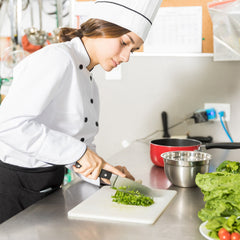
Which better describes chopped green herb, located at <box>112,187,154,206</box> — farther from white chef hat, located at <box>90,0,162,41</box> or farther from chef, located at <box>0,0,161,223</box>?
white chef hat, located at <box>90,0,162,41</box>

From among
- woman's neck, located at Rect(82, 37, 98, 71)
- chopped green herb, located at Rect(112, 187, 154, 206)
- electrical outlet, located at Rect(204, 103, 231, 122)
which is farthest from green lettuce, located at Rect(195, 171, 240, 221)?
electrical outlet, located at Rect(204, 103, 231, 122)

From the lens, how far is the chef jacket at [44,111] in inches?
43.0

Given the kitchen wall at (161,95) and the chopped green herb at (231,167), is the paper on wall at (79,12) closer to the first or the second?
the kitchen wall at (161,95)

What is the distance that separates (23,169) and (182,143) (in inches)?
27.5

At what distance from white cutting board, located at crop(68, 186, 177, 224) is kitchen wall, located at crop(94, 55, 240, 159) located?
0.95 metres

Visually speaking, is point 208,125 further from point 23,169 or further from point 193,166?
point 23,169

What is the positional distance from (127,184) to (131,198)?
9 centimetres

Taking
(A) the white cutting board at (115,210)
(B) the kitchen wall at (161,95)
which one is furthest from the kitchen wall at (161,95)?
(A) the white cutting board at (115,210)

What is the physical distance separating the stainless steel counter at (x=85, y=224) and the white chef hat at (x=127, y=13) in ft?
1.81

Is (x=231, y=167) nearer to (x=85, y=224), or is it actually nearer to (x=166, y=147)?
(x=166, y=147)

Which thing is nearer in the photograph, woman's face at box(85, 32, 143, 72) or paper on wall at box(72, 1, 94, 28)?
woman's face at box(85, 32, 143, 72)

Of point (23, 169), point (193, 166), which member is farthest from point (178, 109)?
point (23, 169)

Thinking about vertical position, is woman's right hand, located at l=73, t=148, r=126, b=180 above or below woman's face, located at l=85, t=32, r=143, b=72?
below

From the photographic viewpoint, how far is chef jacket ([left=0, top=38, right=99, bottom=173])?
109cm
